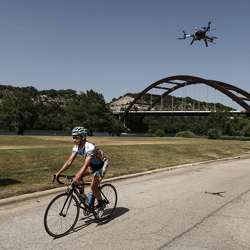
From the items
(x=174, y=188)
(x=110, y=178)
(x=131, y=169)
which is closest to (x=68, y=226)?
(x=174, y=188)

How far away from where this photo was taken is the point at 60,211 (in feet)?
25.1

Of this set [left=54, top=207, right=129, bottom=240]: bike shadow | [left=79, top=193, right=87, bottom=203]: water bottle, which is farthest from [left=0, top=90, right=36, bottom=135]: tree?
[left=79, top=193, right=87, bottom=203]: water bottle

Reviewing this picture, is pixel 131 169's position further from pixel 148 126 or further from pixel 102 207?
pixel 148 126

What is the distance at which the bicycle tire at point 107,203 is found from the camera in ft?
28.6

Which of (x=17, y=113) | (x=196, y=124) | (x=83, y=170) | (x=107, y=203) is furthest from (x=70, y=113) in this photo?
(x=83, y=170)

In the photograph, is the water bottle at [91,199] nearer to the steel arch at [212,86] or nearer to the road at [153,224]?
the road at [153,224]

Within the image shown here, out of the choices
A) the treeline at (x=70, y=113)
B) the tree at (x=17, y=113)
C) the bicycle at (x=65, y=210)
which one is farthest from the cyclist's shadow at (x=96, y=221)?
the tree at (x=17, y=113)

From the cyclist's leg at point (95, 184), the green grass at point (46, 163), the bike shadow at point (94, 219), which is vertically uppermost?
the cyclist's leg at point (95, 184)

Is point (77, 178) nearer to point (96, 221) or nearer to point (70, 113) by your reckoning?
point (96, 221)

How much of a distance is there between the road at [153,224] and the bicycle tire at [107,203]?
6.9 inches

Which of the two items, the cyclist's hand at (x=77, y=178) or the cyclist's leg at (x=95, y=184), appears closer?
the cyclist's hand at (x=77, y=178)

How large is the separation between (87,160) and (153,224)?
191 centimetres

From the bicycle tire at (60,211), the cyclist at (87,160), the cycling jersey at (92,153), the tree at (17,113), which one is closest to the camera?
the bicycle tire at (60,211)

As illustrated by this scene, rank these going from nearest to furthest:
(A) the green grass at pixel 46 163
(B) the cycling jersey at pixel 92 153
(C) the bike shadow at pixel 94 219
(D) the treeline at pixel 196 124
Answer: (B) the cycling jersey at pixel 92 153, (C) the bike shadow at pixel 94 219, (A) the green grass at pixel 46 163, (D) the treeline at pixel 196 124
